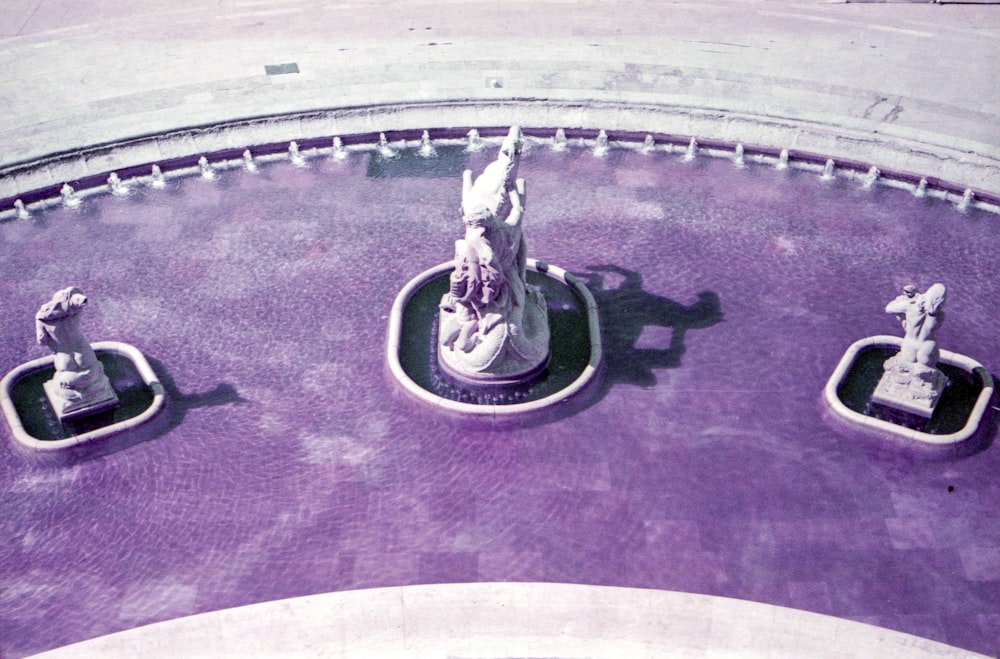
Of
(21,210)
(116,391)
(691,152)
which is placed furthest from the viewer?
(691,152)

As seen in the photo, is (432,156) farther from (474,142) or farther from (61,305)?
(61,305)

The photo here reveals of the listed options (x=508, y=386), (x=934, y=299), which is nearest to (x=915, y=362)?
(x=934, y=299)

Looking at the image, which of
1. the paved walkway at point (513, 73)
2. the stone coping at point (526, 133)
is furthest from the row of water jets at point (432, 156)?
the paved walkway at point (513, 73)

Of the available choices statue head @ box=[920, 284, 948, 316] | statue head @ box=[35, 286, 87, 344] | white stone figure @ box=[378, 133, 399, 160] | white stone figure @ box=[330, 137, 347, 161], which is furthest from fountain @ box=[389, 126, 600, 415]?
white stone figure @ box=[330, 137, 347, 161]

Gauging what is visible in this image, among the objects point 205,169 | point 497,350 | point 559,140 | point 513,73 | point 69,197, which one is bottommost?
point 497,350

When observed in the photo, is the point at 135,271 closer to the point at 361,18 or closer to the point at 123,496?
the point at 123,496

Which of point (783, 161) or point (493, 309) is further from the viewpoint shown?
point (783, 161)
